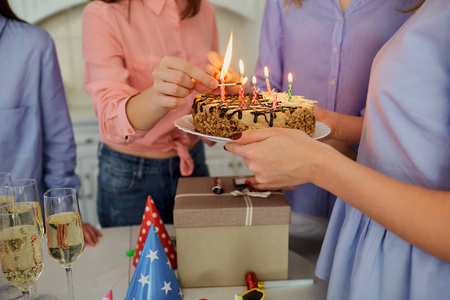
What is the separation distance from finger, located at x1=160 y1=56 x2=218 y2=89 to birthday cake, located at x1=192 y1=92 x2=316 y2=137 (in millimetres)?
64

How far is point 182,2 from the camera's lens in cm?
167

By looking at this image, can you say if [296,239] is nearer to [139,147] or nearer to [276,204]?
[276,204]

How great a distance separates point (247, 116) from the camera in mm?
968

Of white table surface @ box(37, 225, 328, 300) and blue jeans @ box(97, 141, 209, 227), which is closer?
white table surface @ box(37, 225, 328, 300)

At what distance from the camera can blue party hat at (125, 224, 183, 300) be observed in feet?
2.91

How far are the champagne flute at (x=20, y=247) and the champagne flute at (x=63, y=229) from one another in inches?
1.5

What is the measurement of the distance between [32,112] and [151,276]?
0.97 metres

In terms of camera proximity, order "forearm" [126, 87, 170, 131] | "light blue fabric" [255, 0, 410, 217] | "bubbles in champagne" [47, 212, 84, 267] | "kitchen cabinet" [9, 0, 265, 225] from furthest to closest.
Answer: "kitchen cabinet" [9, 0, 265, 225] < "light blue fabric" [255, 0, 410, 217] < "forearm" [126, 87, 170, 131] < "bubbles in champagne" [47, 212, 84, 267]

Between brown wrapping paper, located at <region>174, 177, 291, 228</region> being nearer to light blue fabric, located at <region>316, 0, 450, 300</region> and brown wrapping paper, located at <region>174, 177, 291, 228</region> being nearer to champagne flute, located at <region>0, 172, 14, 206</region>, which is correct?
light blue fabric, located at <region>316, 0, 450, 300</region>

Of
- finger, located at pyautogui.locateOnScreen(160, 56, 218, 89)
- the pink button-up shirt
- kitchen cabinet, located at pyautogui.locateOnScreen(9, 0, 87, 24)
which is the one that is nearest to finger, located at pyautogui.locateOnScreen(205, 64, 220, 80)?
finger, located at pyautogui.locateOnScreen(160, 56, 218, 89)

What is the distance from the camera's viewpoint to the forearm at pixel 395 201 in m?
0.71

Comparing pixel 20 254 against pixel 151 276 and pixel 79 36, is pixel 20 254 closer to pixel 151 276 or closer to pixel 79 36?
pixel 151 276

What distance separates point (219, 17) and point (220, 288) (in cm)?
269

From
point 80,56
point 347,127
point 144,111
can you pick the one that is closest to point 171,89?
point 144,111
